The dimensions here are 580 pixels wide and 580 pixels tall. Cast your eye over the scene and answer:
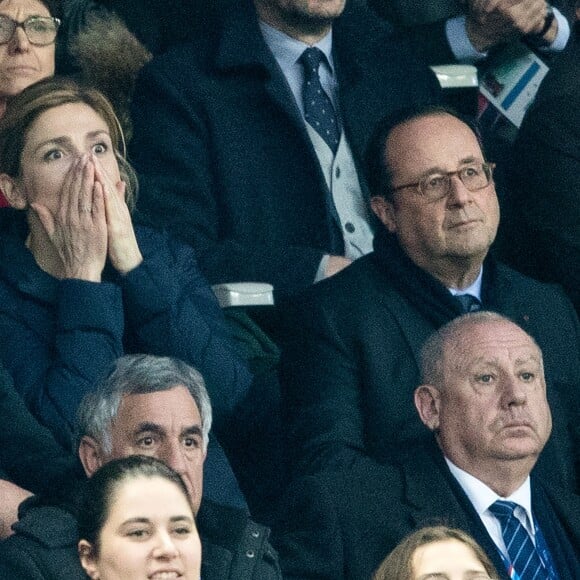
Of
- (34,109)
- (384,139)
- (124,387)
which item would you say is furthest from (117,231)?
(384,139)

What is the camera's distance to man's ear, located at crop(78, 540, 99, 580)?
4.39 metres

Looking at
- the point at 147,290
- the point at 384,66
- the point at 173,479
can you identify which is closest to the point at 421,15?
the point at 384,66

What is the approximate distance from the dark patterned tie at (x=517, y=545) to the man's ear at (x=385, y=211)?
93cm

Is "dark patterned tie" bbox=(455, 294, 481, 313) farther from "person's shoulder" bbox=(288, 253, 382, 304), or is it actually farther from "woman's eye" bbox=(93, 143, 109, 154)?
"woman's eye" bbox=(93, 143, 109, 154)

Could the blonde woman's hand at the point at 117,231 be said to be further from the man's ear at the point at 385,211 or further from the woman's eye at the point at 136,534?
the woman's eye at the point at 136,534

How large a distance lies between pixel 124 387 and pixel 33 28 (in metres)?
1.34

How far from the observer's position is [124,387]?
498 centimetres

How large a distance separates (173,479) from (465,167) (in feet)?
5.50

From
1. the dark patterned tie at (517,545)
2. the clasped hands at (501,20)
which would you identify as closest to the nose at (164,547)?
the dark patterned tie at (517,545)

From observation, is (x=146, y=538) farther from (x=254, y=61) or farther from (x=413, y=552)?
(x=254, y=61)

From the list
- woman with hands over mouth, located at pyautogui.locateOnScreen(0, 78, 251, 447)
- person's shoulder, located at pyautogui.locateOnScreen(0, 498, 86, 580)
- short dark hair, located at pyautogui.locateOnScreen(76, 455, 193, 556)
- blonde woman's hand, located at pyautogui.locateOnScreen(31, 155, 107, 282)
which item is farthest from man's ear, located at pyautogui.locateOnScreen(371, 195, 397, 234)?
person's shoulder, located at pyautogui.locateOnScreen(0, 498, 86, 580)

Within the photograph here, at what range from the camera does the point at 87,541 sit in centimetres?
444

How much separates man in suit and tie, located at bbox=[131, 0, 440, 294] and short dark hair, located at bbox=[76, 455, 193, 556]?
1.41 metres

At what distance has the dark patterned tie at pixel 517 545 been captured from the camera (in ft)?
17.0
